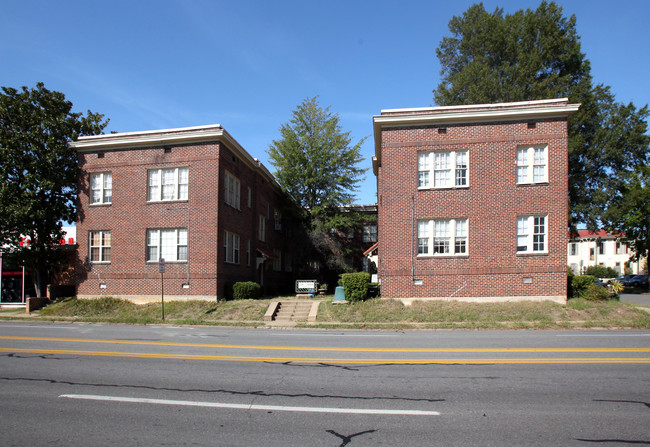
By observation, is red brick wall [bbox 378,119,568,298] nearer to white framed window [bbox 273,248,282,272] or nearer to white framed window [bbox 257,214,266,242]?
white framed window [bbox 257,214,266,242]

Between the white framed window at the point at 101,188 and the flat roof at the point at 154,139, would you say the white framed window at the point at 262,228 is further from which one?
the white framed window at the point at 101,188

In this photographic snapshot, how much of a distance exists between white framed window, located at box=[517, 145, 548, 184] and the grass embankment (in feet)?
18.4

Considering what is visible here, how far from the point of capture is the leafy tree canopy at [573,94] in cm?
3509

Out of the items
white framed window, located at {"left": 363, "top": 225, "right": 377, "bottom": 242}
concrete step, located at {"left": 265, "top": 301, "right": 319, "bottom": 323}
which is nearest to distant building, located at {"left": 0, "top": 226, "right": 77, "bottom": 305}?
concrete step, located at {"left": 265, "top": 301, "right": 319, "bottom": 323}

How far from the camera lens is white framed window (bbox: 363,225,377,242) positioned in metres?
43.5

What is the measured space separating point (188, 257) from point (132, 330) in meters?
6.82

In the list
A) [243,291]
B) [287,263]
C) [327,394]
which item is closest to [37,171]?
[243,291]

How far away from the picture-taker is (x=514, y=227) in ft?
67.8

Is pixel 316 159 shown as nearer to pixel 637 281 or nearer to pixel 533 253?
pixel 533 253

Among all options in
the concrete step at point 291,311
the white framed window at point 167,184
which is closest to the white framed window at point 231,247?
the white framed window at point 167,184

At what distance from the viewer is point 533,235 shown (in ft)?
67.7

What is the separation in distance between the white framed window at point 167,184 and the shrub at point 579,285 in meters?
19.4

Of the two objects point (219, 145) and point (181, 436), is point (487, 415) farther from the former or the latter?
point (219, 145)

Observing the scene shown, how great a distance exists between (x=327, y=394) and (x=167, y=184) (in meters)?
19.0
